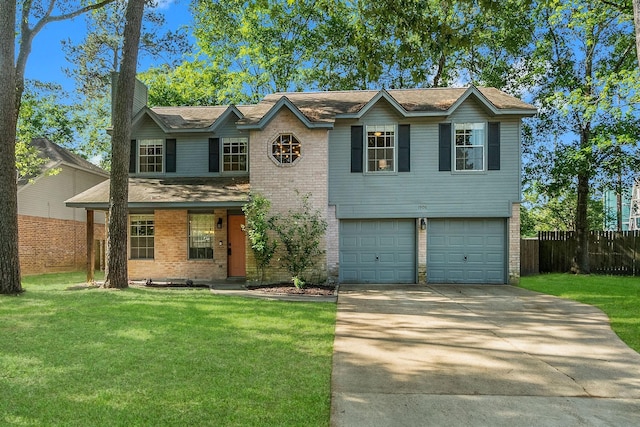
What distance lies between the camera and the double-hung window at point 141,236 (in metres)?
14.2

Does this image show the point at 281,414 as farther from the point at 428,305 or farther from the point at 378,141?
the point at 378,141

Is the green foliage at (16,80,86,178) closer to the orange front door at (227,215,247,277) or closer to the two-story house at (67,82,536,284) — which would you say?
the two-story house at (67,82,536,284)

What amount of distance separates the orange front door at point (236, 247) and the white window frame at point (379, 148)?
503 centimetres

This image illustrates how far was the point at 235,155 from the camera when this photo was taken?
14562 millimetres

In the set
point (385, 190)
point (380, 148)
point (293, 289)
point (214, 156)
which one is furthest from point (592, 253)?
point (214, 156)

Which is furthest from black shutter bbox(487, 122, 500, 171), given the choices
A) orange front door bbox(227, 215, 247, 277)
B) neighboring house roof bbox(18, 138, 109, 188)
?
neighboring house roof bbox(18, 138, 109, 188)

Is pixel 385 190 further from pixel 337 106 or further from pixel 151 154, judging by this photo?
pixel 151 154

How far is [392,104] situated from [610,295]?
853cm

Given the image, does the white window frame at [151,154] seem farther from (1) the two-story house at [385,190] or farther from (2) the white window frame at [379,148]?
(2) the white window frame at [379,148]

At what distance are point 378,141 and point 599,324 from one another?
8.32m

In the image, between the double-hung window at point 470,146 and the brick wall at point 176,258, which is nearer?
the double-hung window at point 470,146

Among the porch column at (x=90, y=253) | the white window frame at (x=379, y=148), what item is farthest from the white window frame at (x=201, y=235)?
the white window frame at (x=379, y=148)

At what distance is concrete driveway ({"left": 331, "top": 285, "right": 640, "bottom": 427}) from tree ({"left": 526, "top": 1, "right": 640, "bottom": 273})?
413 inches

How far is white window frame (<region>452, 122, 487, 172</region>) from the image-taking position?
13.3 meters
